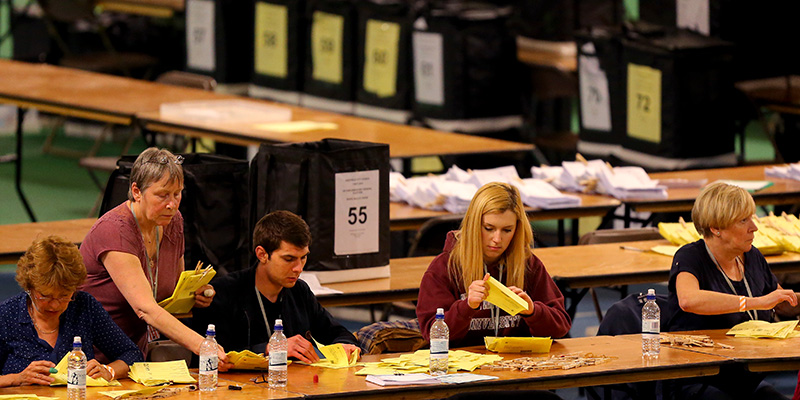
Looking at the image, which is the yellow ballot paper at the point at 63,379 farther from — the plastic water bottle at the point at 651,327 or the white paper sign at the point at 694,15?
the white paper sign at the point at 694,15

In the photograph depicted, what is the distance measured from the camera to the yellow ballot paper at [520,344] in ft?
17.5

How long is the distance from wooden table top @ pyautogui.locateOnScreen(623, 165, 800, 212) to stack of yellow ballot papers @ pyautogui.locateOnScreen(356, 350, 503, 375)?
9.54 feet

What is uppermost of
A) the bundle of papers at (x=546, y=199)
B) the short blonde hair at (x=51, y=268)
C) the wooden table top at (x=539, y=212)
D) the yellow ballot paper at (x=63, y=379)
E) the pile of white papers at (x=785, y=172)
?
the short blonde hair at (x=51, y=268)

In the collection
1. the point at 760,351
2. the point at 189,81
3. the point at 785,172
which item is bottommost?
the point at 760,351

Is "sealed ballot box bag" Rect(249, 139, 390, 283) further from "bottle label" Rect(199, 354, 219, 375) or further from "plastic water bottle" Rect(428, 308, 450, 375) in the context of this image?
"bottle label" Rect(199, 354, 219, 375)

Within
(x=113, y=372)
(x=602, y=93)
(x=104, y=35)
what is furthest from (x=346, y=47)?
→ (x=113, y=372)

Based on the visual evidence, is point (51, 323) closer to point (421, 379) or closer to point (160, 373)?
point (160, 373)

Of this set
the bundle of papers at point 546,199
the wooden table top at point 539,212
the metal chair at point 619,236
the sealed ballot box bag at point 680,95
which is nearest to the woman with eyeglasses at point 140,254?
the wooden table top at point 539,212

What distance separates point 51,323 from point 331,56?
7.30 m

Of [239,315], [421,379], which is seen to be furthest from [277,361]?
[239,315]

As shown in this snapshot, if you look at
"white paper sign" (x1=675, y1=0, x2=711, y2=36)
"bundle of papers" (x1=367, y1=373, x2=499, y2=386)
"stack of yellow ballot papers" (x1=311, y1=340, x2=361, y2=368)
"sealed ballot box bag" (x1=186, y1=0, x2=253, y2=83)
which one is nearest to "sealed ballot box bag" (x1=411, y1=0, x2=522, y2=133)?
"white paper sign" (x1=675, y1=0, x2=711, y2=36)

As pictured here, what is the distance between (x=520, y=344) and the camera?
5328mm

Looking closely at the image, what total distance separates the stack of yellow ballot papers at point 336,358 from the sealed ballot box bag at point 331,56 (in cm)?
679

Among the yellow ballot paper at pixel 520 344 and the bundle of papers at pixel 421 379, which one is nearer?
the bundle of papers at pixel 421 379
